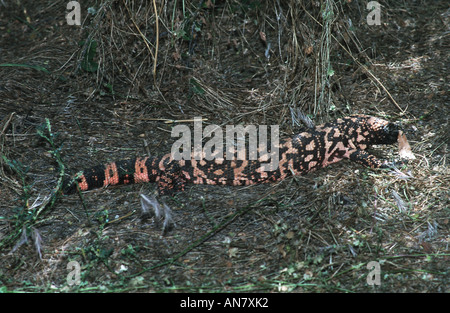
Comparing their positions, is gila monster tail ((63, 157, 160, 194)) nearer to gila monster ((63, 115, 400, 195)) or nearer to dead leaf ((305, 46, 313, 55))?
gila monster ((63, 115, 400, 195))

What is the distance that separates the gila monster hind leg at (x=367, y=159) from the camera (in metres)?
4.12

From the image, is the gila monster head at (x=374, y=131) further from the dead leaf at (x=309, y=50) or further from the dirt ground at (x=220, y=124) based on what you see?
the dead leaf at (x=309, y=50)

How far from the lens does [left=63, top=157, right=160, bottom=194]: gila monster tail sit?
399 centimetres

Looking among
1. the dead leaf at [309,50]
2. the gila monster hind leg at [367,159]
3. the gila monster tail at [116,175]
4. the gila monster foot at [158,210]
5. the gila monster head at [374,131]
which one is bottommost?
the gila monster foot at [158,210]

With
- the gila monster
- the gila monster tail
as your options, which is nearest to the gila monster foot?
the gila monster

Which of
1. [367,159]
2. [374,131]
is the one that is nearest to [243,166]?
[367,159]

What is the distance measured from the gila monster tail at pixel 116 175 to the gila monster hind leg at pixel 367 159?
191 cm

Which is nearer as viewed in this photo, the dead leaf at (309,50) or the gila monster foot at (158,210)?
the gila monster foot at (158,210)

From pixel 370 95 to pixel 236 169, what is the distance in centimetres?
186

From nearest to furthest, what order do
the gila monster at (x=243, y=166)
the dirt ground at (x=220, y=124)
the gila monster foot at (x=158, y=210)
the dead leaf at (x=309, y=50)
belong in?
the dirt ground at (x=220, y=124) < the gila monster foot at (x=158, y=210) < the gila monster at (x=243, y=166) < the dead leaf at (x=309, y=50)

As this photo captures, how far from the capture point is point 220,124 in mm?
4707

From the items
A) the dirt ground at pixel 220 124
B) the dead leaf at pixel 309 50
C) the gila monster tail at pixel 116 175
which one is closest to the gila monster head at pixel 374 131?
the dirt ground at pixel 220 124

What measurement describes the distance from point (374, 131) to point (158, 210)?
7.72 feet

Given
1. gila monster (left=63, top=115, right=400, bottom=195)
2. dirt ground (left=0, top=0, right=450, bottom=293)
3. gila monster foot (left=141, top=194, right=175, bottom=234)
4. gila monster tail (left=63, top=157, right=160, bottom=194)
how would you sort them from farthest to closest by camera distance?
gila monster (left=63, top=115, right=400, bottom=195)
gila monster tail (left=63, top=157, right=160, bottom=194)
gila monster foot (left=141, top=194, right=175, bottom=234)
dirt ground (left=0, top=0, right=450, bottom=293)
